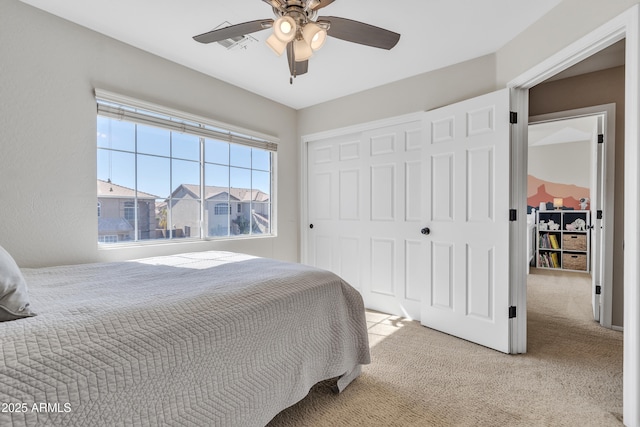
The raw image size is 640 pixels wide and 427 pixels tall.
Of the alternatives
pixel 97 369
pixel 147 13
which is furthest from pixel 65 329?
pixel 147 13

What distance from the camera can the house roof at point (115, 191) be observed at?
7.50 feet

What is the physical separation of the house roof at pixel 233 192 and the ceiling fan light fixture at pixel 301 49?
1.75 meters

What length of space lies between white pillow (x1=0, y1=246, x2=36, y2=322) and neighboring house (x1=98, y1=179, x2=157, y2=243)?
1396 mm

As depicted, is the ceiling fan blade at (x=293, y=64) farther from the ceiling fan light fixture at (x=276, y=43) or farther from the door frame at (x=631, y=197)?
the door frame at (x=631, y=197)

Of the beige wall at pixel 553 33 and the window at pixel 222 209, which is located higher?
the beige wall at pixel 553 33

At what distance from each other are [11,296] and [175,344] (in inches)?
21.9

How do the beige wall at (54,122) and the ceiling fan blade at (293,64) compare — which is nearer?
the ceiling fan blade at (293,64)

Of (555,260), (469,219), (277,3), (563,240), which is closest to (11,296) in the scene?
(277,3)

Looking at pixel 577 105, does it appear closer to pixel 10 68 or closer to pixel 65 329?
pixel 65 329

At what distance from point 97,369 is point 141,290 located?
19.6 inches

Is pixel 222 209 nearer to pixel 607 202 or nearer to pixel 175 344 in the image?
pixel 175 344

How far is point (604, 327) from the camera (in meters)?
2.77

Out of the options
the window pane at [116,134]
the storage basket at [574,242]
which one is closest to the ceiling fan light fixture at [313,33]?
the window pane at [116,134]

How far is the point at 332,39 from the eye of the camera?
230 centimetres
